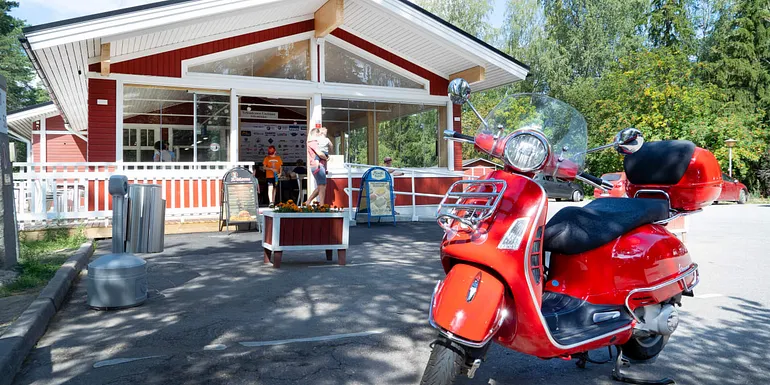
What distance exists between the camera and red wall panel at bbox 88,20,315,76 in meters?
11.5

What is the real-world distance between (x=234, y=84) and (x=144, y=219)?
647 centimetres

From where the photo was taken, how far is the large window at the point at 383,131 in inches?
555

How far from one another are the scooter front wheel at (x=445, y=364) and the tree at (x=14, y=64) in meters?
41.8

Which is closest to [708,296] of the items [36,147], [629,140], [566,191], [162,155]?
[629,140]

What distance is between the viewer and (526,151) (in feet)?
9.47

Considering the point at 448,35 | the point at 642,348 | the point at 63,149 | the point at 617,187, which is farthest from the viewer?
the point at 63,149

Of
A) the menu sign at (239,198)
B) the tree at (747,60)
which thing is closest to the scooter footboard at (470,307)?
the menu sign at (239,198)

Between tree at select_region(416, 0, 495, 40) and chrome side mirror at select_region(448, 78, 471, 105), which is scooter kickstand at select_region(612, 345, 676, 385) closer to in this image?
chrome side mirror at select_region(448, 78, 471, 105)

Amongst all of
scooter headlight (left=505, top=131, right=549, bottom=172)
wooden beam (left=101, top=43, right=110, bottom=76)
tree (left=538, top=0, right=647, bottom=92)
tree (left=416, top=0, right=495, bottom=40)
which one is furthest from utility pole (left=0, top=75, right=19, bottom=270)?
tree (left=538, top=0, right=647, bottom=92)

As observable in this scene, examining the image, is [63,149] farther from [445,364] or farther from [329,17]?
[445,364]

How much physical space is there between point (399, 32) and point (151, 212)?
27.4 feet

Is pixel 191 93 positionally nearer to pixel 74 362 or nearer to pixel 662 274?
pixel 74 362

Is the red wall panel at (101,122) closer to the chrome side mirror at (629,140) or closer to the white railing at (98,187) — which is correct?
the white railing at (98,187)

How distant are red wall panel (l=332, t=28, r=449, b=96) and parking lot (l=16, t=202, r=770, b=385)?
798cm
